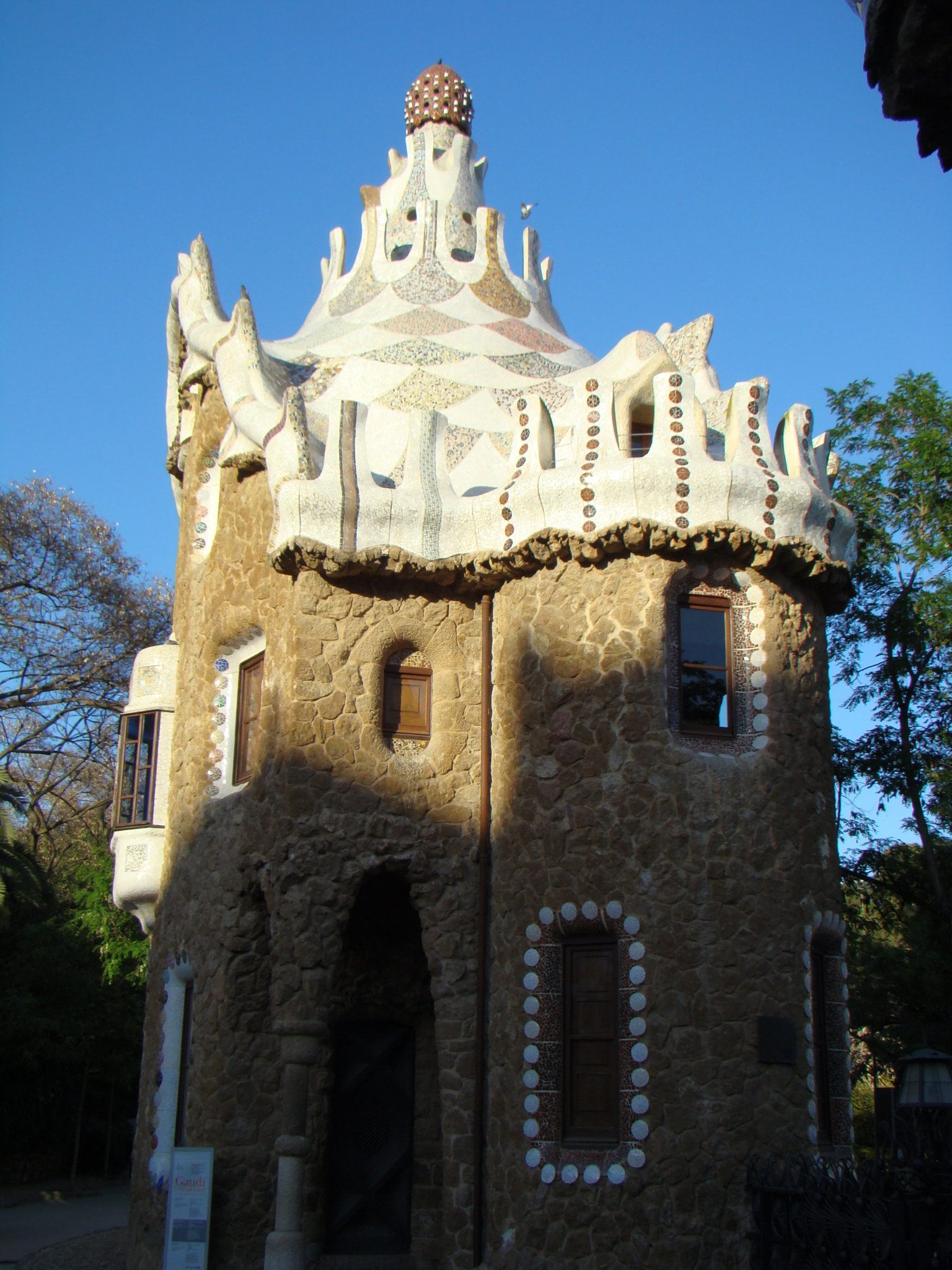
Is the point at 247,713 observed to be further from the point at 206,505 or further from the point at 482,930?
the point at 482,930

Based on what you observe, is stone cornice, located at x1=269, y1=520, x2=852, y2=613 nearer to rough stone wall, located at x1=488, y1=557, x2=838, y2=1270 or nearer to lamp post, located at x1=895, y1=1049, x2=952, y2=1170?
rough stone wall, located at x1=488, y1=557, x2=838, y2=1270

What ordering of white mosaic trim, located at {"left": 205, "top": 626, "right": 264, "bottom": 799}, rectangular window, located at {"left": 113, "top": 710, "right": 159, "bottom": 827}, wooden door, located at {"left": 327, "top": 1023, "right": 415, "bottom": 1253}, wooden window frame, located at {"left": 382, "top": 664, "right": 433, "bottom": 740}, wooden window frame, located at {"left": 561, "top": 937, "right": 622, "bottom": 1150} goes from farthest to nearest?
rectangular window, located at {"left": 113, "top": 710, "right": 159, "bottom": 827} → white mosaic trim, located at {"left": 205, "top": 626, "right": 264, "bottom": 799} → wooden window frame, located at {"left": 382, "top": 664, "right": 433, "bottom": 740} → wooden door, located at {"left": 327, "top": 1023, "right": 415, "bottom": 1253} → wooden window frame, located at {"left": 561, "top": 937, "right": 622, "bottom": 1150}

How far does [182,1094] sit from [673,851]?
5.04 m

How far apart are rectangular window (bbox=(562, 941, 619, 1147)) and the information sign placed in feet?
9.02

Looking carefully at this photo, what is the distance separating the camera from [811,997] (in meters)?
9.80

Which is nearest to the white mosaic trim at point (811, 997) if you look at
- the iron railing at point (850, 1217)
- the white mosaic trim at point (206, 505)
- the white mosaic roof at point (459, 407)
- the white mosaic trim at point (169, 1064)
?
the iron railing at point (850, 1217)

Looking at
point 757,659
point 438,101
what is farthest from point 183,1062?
point 438,101

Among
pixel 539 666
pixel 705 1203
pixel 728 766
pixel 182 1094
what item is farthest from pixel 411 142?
pixel 705 1203

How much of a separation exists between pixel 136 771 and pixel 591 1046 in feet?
19.0

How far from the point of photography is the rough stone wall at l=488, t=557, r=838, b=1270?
29.4 feet

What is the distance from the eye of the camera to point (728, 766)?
9.91 metres

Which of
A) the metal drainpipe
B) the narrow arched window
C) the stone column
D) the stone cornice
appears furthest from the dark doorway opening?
the narrow arched window

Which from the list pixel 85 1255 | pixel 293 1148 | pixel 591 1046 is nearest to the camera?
pixel 591 1046

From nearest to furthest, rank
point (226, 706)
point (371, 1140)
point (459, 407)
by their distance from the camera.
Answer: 1. point (371, 1140)
2. point (226, 706)
3. point (459, 407)
